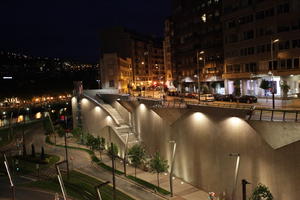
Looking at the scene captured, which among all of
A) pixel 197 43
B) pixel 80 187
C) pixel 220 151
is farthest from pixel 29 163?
pixel 197 43

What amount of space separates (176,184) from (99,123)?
3031cm

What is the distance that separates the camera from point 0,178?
47.2 metres

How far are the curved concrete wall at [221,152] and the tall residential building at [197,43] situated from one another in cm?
3274

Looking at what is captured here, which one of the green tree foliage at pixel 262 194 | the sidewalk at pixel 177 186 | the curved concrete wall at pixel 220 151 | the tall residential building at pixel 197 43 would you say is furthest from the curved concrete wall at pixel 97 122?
the green tree foliage at pixel 262 194

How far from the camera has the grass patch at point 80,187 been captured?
37.6 meters

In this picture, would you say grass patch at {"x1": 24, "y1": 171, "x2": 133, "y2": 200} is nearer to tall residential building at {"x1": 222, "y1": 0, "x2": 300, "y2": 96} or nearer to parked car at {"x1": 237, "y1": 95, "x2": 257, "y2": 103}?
parked car at {"x1": 237, "y1": 95, "x2": 257, "y2": 103}

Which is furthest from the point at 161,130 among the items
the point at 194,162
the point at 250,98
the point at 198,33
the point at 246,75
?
the point at 198,33

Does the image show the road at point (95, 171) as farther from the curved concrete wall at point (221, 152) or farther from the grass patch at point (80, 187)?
the curved concrete wall at point (221, 152)

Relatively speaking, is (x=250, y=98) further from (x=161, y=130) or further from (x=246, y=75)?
(x=246, y=75)

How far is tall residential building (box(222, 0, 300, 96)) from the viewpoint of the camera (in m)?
54.4

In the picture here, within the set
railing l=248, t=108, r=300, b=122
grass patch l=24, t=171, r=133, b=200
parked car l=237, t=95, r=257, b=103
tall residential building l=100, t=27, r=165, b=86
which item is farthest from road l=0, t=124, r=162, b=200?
tall residential building l=100, t=27, r=165, b=86

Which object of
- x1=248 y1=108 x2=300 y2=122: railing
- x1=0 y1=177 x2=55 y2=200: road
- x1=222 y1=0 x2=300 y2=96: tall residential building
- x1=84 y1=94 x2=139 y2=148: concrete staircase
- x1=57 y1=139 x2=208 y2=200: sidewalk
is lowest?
x1=0 y1=177 x2=55 y2=200: road

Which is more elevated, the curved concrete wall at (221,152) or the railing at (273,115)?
the railing at (273,115)

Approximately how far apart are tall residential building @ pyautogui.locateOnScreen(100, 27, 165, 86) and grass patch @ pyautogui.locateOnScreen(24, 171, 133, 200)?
3327 inches
